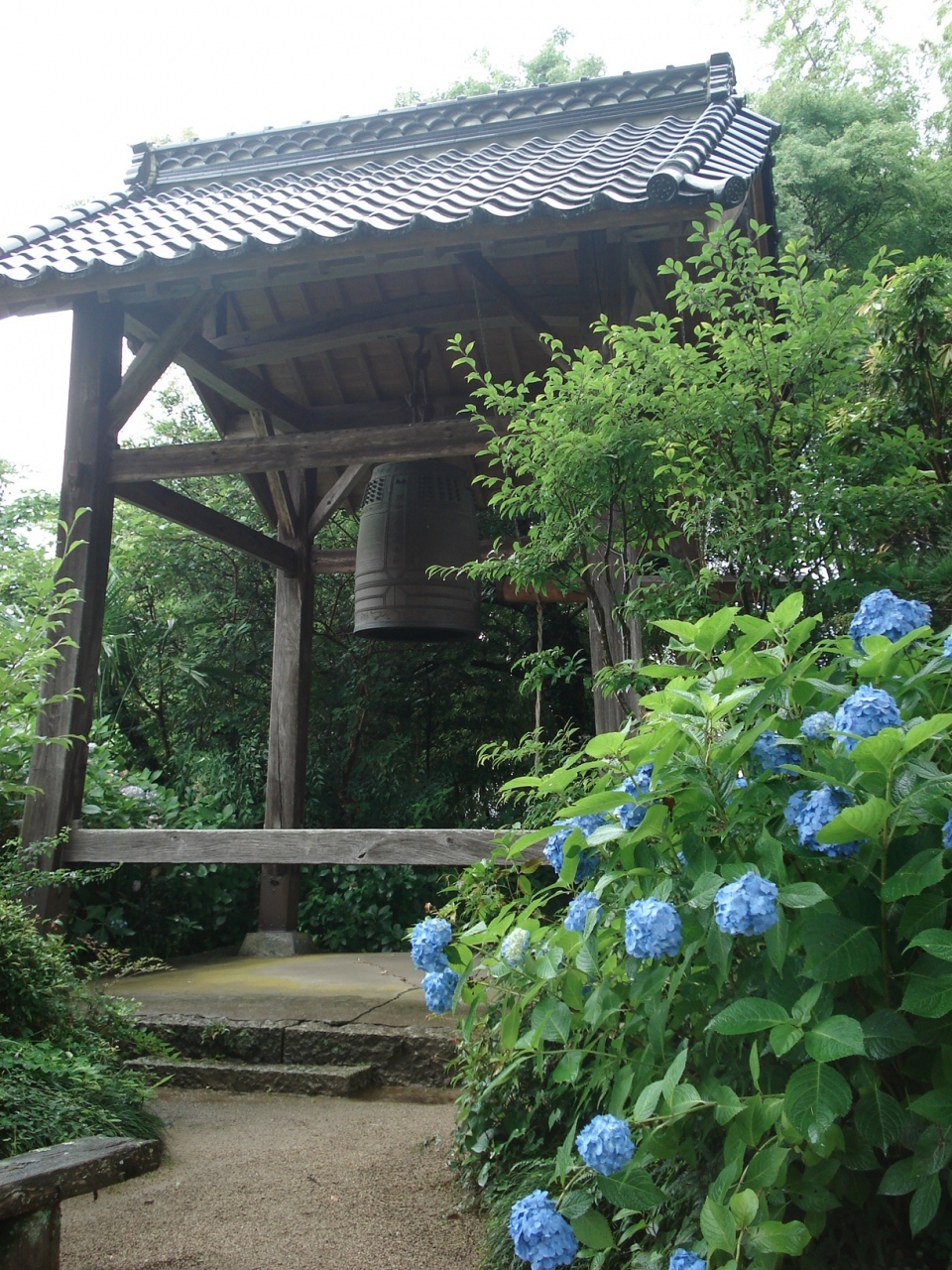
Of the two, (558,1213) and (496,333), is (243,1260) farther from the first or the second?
(496,333)

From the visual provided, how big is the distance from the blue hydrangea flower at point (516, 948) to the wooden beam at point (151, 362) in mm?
3383

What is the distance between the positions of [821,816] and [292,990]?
11.1 feet

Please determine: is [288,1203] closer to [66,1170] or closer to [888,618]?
[66,1170]

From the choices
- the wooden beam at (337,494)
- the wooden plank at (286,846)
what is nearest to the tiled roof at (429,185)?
the wooden beam at (337,494)

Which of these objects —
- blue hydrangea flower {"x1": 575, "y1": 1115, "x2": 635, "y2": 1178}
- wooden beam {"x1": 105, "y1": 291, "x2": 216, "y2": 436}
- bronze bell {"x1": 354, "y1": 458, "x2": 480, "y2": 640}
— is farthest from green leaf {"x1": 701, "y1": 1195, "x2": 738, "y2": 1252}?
wooden beam {"x1": 105, "y1": 291, "x2": 216, "y2": 436}

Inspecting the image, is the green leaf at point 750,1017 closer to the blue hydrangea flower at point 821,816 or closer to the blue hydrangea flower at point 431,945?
the blue hydrangea flower at point 821,816

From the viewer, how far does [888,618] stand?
1559mm

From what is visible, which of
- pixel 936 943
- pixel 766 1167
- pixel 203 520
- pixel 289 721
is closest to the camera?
pixel 936 943

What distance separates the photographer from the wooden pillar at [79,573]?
409 cm

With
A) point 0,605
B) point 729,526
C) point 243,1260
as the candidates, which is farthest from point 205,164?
point 243,1260

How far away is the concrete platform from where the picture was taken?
3.64 metres

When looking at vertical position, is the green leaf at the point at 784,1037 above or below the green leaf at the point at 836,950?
below

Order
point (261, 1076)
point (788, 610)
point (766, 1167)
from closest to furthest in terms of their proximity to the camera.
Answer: point (766, 1167), point (788, 610), point (261, 1076)

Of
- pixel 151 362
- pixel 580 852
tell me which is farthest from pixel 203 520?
pixel 580 852
